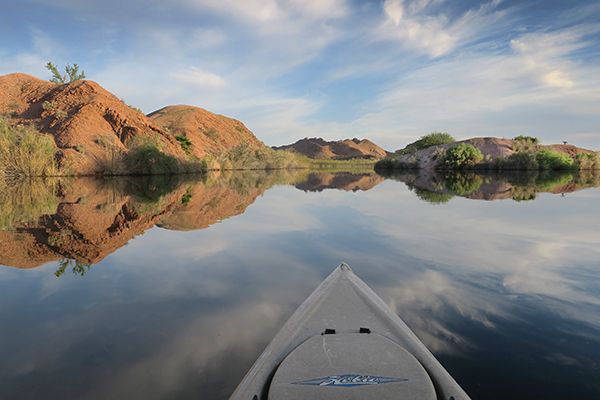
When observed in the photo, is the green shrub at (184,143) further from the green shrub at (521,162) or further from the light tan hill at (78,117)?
the green shrub at (521,162)

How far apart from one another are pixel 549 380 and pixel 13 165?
23.4m

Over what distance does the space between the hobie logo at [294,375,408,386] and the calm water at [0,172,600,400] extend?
2.21 ft

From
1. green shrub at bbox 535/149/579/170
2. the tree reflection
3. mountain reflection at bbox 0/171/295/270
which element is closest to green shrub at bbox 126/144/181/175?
mountain reflection at bbox 0/171/295/270

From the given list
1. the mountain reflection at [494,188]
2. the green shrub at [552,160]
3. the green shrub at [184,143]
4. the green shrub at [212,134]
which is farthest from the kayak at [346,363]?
the green shrub at [212,134]

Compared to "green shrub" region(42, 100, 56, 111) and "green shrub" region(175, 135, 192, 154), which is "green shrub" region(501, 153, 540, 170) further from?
"green shrub" region(42, 100, 56, 111)

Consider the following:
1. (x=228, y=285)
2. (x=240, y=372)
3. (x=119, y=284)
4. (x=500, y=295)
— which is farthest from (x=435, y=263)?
(x=119, y=284)

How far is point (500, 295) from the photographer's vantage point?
10.8ft

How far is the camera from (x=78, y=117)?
2794cm

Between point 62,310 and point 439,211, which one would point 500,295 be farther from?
point 439,211

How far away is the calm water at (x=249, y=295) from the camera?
2090mm

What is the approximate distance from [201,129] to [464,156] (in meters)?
51.5

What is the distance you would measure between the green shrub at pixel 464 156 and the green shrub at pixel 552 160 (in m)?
5.69

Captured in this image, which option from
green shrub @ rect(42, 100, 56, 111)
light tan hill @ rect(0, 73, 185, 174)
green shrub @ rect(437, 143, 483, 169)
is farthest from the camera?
green shrub @ rect(437, 143, 483, 169)

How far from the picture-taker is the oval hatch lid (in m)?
1.53
